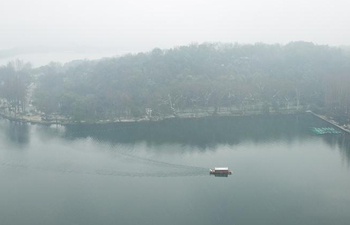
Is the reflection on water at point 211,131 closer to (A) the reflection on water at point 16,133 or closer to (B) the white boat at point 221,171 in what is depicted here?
(A) the reflection on water at point 16,133

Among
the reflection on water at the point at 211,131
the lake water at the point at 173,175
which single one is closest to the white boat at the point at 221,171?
the lake water at the point at 173,175

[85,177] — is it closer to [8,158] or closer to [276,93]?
[8,158]

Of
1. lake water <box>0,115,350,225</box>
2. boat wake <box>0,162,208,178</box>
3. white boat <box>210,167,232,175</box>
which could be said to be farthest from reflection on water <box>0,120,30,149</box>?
white boat <box>210,167,232,175</box>

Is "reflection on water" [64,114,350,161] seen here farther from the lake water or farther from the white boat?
the white boat

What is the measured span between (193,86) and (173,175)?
25.0 feet

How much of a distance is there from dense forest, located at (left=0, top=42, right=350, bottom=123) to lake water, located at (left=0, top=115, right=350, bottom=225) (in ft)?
5.77

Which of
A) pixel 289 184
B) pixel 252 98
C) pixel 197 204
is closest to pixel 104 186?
pixel 197 204

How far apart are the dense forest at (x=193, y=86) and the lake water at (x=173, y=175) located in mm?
1759

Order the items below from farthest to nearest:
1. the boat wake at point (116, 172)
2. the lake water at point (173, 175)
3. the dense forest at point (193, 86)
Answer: the dense forest at point (193, 86) < the boat wake at point (116, 172) < the lake water at point (173, 175)

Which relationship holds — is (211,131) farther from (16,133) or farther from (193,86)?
(16,133)

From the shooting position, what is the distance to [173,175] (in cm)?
892

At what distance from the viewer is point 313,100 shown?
16.1m

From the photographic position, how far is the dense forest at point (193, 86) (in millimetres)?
14914

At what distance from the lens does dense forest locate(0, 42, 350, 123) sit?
14.9 m
